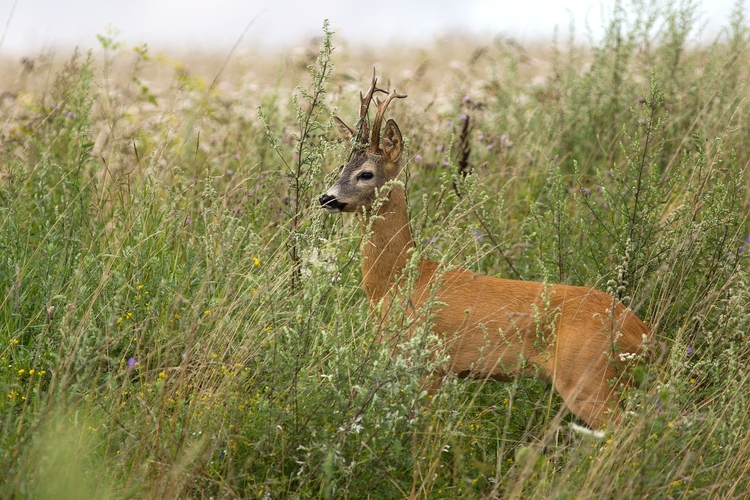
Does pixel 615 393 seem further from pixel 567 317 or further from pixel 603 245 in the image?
pixel 603 245

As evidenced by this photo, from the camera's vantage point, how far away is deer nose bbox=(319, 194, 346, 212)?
13.4 feet

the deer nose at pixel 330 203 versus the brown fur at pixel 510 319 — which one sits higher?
the deer nose at pixel 330 203

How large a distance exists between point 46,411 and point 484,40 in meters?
17.7

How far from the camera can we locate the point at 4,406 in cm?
304

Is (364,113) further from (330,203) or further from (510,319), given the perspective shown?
(510,319)

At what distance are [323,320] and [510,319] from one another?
107 centimetres

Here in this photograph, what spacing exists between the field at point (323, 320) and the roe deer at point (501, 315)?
13cm

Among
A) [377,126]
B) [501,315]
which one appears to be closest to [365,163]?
[377,126]

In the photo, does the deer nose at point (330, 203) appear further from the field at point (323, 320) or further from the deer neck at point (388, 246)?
the deer neck at point (388, 246)

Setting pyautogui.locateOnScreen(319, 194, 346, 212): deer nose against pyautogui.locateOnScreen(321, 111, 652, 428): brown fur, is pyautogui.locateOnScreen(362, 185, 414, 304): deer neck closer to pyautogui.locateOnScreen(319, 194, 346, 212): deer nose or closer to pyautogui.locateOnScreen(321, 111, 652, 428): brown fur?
pyautogui.locateOnScreen(321, 111, 652, 428): brown fur

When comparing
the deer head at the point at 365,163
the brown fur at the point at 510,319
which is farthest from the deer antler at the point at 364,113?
the brown fur at the point at 510,319

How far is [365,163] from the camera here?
14.4 ft

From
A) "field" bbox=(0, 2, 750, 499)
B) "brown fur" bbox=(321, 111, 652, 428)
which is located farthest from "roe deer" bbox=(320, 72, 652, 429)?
"field" bbox=(0, 2, 750, 499)

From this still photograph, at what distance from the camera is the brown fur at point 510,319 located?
3.63 metres
